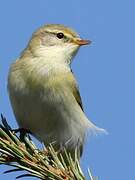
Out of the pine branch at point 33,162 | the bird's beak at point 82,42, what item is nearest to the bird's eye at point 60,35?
the bird's beak at point 82,42

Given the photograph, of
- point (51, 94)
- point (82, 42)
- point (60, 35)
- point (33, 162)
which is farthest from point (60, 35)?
point (33, 162)

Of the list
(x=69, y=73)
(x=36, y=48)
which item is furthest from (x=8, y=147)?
(x=36, y=48)

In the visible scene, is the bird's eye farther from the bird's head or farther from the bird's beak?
the bird's beak

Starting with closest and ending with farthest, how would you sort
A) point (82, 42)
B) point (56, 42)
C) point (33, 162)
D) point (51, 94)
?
point (33, 162)
point (51, 94)
point (82, 42)
point (56, 42)

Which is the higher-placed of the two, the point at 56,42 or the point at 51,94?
the point at 56,42

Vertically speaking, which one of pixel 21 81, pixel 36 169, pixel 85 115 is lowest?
pixel 85 115

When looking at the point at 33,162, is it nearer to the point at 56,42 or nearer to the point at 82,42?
the point at 82,42

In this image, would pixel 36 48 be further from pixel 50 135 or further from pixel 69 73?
pixel 50 135

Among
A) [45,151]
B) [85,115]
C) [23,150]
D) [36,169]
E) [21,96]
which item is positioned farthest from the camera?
[85,115]
